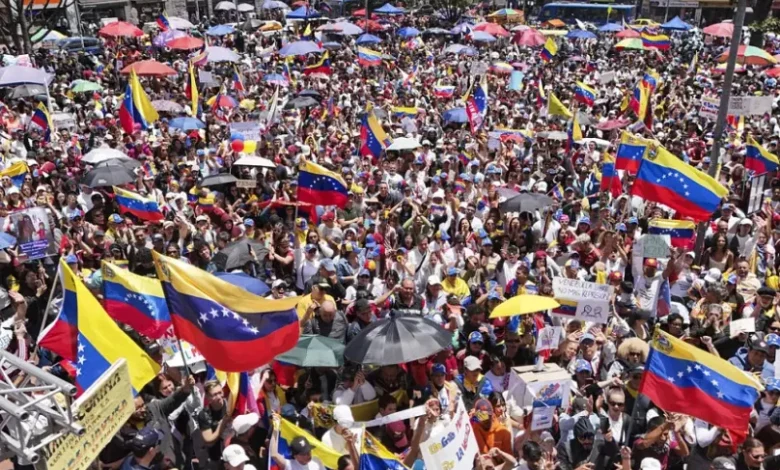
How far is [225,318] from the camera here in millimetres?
5746

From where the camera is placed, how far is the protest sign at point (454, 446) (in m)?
5.58

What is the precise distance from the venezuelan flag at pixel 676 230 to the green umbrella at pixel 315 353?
192 inches

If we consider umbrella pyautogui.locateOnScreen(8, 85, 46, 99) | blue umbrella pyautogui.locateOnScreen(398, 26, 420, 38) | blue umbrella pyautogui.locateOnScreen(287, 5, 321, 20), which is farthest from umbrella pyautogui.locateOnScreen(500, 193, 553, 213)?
blue umbrella pyautogui.locateOnScreen(287, 5, 321, 20)

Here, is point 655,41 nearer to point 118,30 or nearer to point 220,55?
point 220,55

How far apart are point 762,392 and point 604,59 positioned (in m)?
26.9

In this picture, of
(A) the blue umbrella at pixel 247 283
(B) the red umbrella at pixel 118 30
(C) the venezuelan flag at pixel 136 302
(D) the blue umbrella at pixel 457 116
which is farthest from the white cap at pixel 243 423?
(B) the red umbrella at pixel 118 30

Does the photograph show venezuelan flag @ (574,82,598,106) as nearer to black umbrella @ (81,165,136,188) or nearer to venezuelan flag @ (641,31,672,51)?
black umbrella @ (81,165,136,188)

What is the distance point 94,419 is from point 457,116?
541 inches

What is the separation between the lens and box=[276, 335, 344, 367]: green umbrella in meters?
6.62

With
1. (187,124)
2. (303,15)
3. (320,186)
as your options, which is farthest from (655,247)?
(303,15)

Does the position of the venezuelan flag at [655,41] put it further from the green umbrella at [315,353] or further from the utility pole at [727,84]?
the green umbrella at [315,353]

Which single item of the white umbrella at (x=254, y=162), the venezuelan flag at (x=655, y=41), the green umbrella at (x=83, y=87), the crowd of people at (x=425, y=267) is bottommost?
the crowd of people at (x=425, y=267)

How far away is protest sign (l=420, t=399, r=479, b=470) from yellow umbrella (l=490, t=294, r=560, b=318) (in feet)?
4.84

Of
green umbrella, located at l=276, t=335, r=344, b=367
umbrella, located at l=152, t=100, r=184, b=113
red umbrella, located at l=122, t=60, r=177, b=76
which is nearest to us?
green umbrella, located at l=276, t=335, r=344, b=367
